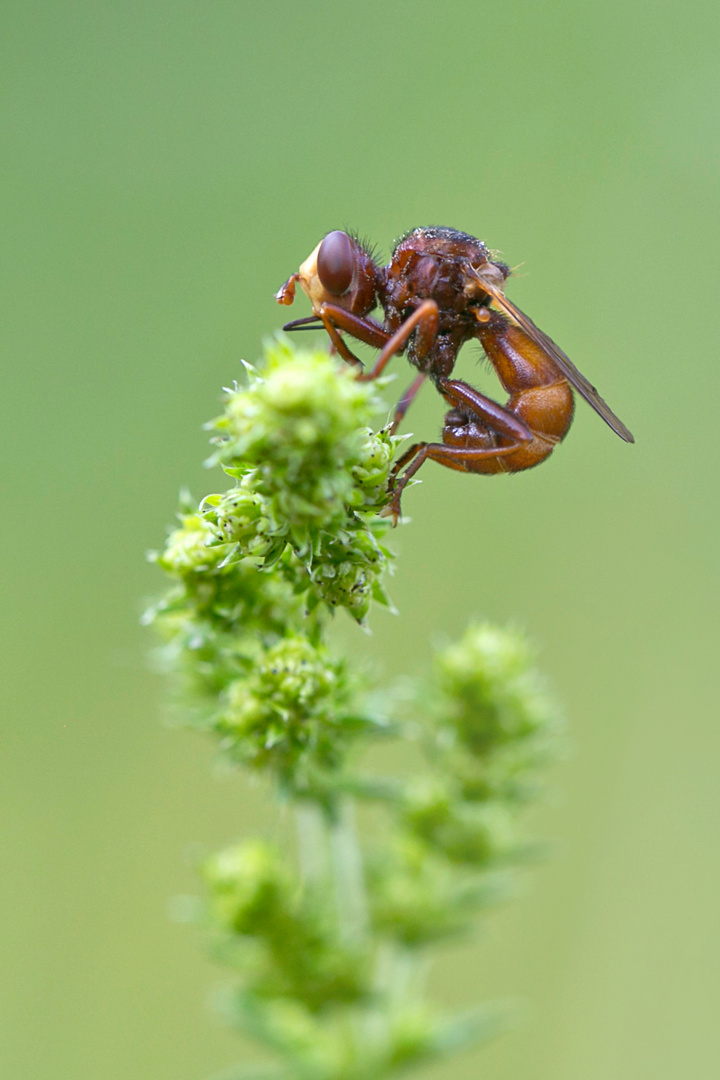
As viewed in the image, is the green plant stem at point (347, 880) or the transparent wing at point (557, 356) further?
the transparent wing at point (557, 356)

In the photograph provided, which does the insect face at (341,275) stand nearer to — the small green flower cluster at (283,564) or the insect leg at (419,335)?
the insect leg at (419,335)

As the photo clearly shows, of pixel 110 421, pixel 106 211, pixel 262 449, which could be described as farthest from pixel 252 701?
pixel 106 211

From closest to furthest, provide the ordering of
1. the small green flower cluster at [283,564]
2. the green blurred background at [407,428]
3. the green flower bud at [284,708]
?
the small green flower cluster at [283,564] < the green flower bud at [284,708] < the green blurred background at [407,428]

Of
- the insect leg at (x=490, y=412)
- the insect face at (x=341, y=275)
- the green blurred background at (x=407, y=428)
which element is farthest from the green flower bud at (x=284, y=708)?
the green blurred background at (x=407, y=428)

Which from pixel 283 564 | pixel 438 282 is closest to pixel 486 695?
pixel 283 564

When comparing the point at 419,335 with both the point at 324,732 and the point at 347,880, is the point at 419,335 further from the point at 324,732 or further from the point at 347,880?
the point at 347,880

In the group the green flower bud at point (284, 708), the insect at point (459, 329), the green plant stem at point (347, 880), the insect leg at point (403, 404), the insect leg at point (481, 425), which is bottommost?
the green plant stem at point (347, 880)

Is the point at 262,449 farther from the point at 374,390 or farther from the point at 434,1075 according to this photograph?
the point at 434,1075
